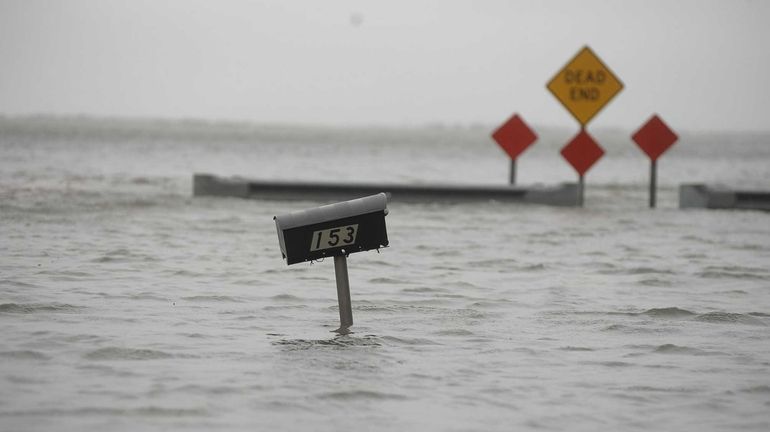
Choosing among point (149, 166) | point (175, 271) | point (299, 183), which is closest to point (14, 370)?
point (175, 271)

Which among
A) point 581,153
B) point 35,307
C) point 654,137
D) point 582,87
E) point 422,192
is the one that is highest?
point 582,87

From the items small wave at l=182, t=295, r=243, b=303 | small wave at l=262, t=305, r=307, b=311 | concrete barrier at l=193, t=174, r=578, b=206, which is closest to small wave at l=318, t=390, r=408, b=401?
small wave at l=262, t=305, r=307, b=311

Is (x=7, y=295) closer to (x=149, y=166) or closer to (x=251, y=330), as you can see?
(x=251, y=330)

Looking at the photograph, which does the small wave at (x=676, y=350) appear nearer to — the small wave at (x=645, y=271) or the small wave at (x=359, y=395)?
the small wave at (x=359, y=395)

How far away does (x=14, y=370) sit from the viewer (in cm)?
710

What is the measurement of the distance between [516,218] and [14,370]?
13.2 metres

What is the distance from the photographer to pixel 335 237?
26.8 ft

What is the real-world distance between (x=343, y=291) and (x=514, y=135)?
1644cm

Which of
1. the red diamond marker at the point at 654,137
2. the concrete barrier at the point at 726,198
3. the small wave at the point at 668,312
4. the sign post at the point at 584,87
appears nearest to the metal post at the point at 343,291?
the small wave at the point at 668,312

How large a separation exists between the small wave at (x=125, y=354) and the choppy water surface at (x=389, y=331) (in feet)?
0.07

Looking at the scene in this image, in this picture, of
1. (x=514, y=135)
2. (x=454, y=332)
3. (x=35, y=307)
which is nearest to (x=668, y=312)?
(x=454, y=332)

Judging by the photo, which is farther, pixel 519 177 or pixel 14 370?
pixel 519 177

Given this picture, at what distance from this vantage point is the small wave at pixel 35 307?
9.24 m

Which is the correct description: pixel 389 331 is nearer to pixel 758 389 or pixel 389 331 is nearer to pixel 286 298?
pixel 286 298
